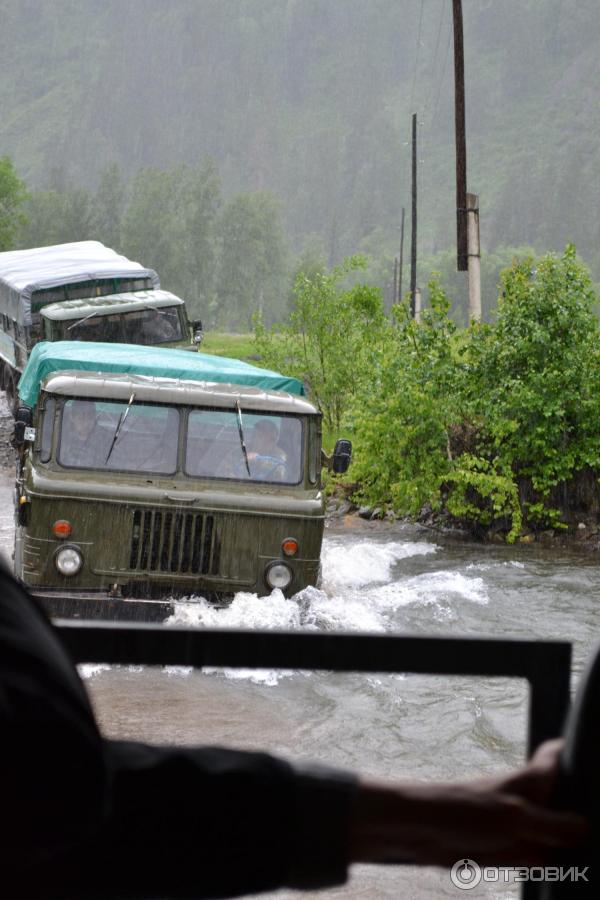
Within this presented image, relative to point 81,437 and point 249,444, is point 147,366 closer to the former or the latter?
point 81,437

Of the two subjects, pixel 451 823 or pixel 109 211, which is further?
pixel 109 211

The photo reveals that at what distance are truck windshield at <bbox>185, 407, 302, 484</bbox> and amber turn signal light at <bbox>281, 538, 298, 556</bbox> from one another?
0.50 metres

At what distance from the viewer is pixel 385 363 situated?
18.9 m

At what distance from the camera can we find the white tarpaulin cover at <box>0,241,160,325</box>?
25.2 m

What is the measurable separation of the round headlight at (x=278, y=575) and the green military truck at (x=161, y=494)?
0.01 metres

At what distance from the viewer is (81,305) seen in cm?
2364

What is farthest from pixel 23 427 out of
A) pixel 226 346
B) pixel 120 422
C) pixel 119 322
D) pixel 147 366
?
pixel 226 346

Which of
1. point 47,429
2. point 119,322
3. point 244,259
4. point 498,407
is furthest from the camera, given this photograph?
point 244,259

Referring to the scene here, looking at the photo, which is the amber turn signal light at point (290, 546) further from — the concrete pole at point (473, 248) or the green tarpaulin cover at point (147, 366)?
the concrete pole at point (473, 248)

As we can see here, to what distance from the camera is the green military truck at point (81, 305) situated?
2302 cm

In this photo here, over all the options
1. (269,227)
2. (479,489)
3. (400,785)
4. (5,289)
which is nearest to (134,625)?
(400,785)

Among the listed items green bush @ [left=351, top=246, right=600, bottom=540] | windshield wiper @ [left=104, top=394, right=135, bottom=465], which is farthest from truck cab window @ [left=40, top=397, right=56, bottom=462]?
green bush @ [left=351, top=246, right=600, bottom=540]

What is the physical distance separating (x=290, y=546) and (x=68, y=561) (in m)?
1.71

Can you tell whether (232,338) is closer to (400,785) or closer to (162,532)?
(162,532)
